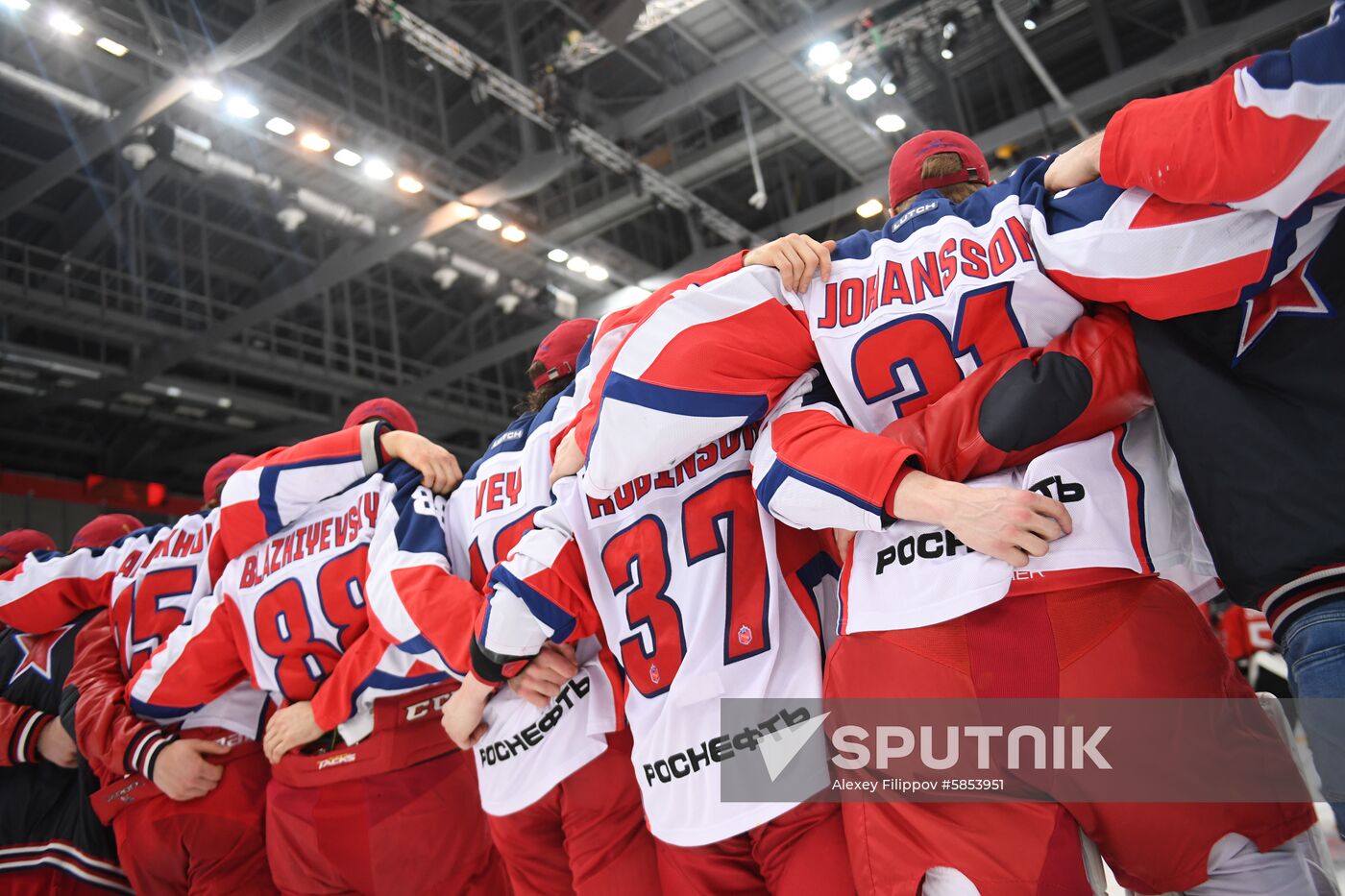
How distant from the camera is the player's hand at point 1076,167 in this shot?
1304 mm

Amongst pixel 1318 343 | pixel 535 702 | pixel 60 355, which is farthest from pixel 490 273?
pixel 1318 343

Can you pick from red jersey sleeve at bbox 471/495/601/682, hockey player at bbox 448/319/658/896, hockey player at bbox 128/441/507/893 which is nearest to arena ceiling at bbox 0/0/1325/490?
hockey player at bbox 128/441/507/893

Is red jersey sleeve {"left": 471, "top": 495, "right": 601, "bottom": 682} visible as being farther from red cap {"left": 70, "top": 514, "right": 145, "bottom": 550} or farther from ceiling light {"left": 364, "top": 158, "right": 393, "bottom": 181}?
ceiling light {"left": 364, "top": 158, "right": 393, "bottom": 181}

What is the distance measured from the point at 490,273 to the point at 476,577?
10510mm

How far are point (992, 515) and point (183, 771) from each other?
2727mm

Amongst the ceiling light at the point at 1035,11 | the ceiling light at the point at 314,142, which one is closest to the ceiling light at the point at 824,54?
the ceiling light at the point at 1035,11

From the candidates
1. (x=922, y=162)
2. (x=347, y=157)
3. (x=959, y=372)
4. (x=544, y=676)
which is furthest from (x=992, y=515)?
(x=347, y=157)

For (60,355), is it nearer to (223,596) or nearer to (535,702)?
(223,596)

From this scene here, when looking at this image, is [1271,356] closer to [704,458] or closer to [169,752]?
[704,458]

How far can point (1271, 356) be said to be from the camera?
1.20 m

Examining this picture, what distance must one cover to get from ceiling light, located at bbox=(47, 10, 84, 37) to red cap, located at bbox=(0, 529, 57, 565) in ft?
15.8

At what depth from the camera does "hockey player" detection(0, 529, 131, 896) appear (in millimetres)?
3352

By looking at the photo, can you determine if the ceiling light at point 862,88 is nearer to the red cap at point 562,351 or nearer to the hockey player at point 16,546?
the red cap at point 562,351

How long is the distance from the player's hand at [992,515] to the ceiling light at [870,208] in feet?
33.2
